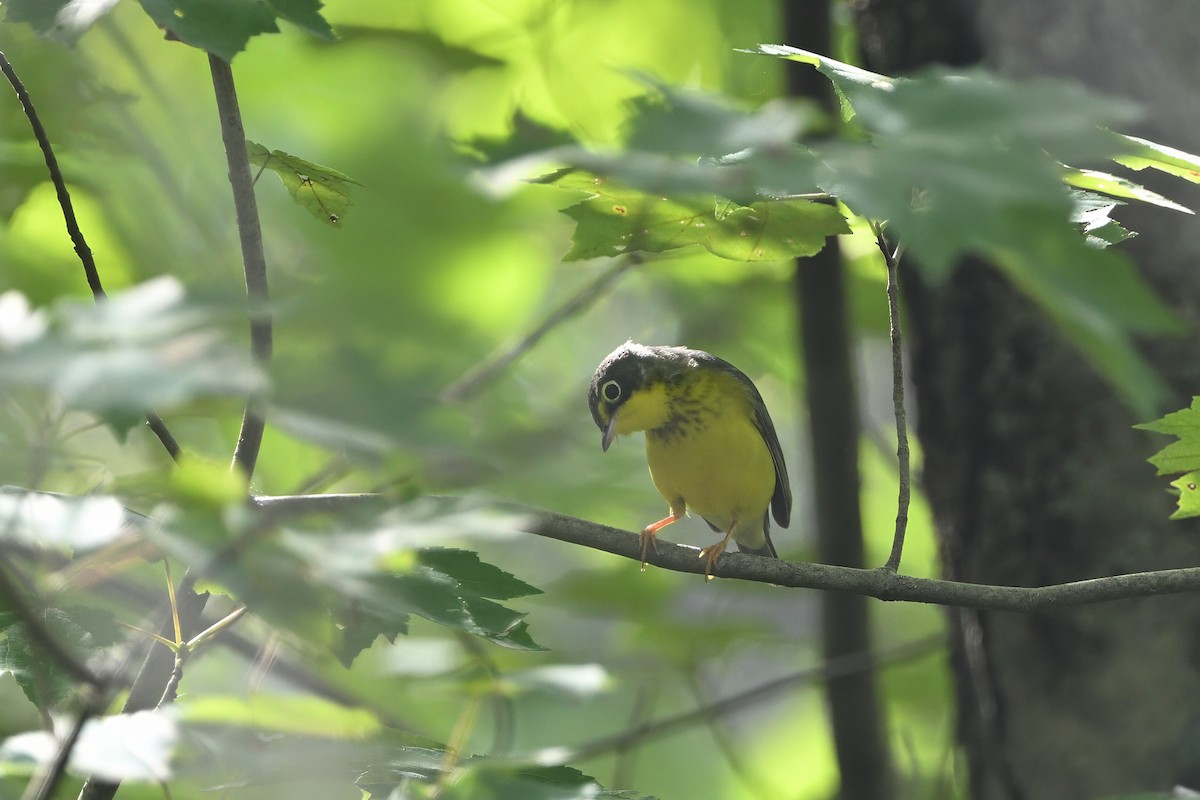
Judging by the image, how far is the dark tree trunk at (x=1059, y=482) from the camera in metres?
4.07

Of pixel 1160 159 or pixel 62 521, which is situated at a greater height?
pixel 1160 159

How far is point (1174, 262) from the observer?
423cm

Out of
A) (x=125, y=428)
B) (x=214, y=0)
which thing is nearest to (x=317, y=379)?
(x=125, y=428)

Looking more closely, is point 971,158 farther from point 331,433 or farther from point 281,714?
point 281,714

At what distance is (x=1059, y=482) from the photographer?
4.32 metres

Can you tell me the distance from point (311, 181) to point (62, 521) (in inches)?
49.3

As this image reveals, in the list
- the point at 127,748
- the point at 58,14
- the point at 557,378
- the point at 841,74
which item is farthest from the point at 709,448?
the point at 127,748

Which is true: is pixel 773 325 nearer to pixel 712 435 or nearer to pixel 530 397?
pixel 712 435

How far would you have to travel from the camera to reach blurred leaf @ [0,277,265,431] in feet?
3.61

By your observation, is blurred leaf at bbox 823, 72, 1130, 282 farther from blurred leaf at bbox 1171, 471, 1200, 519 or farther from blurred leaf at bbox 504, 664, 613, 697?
blurred leaf at bbox 504, 664, 613, 697

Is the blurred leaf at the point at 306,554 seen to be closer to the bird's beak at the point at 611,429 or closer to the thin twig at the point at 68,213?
the thin twig at the point at 68,213

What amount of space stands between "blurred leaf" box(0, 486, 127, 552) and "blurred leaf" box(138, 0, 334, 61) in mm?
851

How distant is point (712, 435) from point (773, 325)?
46.5 inches

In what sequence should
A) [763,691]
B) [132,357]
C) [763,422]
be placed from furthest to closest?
[763,422], [763,691], [132,357]
